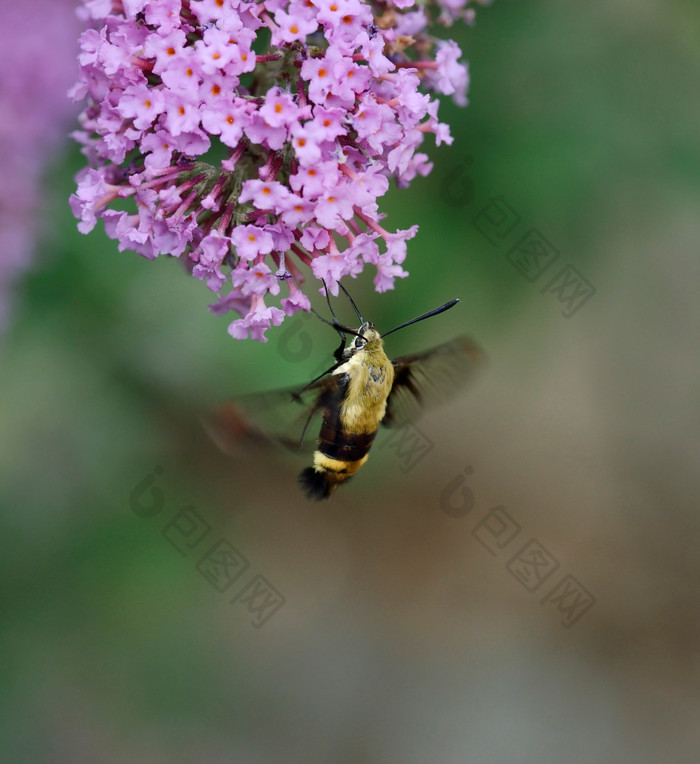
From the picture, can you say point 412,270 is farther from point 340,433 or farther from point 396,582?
point 396,582

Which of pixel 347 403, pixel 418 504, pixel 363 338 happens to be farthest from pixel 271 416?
pixel 418 504

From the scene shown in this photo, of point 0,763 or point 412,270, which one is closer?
point 412,270

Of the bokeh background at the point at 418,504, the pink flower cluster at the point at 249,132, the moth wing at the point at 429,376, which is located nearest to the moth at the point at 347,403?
the moth wing at the point at 429,376

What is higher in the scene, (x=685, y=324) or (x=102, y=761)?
(x=685, y=324)

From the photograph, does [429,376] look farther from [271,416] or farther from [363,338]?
[271,416]

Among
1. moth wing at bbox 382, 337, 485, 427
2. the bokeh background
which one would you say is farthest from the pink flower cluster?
the bokeh background

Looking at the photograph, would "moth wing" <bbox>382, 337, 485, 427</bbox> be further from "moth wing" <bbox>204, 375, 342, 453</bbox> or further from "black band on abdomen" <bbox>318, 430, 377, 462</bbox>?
"moth wing" <bbox>204, 375, 342, 453</bbox>

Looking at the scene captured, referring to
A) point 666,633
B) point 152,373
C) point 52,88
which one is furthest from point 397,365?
point 666,633
